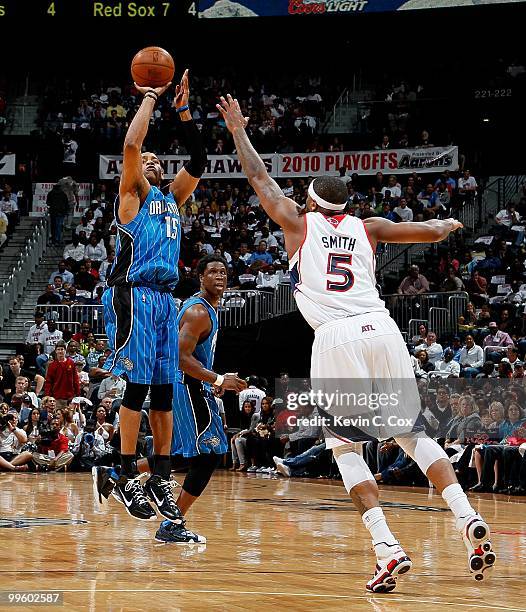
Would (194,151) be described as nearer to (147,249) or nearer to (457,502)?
(147,249)

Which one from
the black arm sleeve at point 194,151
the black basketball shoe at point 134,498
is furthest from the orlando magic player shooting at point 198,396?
the black arm sleeve at point 194,151

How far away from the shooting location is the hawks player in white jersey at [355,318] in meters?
4.92

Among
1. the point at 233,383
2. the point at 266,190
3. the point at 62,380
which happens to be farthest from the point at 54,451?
the point at 266,190

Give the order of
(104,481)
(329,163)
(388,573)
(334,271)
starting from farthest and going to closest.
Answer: (329,163) → (104,481) → (334,271) → (388,573)

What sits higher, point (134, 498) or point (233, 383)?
point (233, 383)

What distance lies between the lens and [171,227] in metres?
6.54

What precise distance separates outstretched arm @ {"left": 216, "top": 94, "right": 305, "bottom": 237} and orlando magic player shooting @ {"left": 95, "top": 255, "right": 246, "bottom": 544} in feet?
4.96

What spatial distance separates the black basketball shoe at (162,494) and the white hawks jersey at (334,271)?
1.68 metres

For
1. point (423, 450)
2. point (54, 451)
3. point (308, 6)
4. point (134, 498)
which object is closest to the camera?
point (423, 450)

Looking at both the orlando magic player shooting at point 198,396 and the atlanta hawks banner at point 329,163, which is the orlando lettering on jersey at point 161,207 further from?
the atlanta hawks banner at point 329,163

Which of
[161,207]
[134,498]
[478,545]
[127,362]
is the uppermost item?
Answer: [161,207]

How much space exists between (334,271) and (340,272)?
3 centimetres

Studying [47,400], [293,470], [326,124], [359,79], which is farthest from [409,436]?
[359,79]

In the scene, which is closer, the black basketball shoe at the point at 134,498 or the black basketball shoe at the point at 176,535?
the black basketball shoe at the point at 134,498
